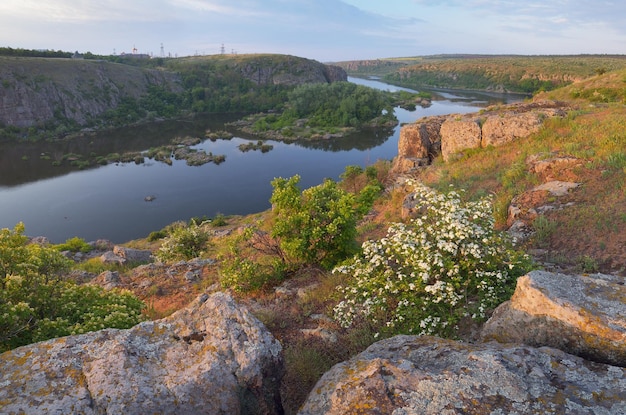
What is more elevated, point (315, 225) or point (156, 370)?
point (156, 370)

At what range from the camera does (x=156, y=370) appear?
3.64 metres

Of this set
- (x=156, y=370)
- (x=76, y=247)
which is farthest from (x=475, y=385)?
(x=76, y=247)

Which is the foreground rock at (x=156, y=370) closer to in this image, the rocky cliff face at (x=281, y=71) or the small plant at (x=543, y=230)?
the small plant at (x=543, y=230)

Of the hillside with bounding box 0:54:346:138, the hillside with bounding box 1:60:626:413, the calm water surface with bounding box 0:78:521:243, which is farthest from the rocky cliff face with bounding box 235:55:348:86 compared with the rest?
the hillside with bounding box 1:60:626:413

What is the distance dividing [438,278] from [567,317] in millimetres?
2002

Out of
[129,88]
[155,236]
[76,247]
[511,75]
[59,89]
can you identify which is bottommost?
[155,236]

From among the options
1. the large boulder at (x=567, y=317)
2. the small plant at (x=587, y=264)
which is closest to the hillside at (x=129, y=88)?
the small plant at (x=587, y=264)

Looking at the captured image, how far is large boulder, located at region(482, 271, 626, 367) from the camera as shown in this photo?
152 inches

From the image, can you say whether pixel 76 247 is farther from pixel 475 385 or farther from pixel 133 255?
pixel 475 385

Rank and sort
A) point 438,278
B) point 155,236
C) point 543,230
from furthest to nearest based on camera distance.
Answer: point 155,236
point 543,230
point 438,278

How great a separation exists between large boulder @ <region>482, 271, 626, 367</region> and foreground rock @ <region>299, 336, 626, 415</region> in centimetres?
29

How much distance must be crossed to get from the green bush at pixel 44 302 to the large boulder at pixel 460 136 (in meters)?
16.1

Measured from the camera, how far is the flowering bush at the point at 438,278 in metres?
5.60

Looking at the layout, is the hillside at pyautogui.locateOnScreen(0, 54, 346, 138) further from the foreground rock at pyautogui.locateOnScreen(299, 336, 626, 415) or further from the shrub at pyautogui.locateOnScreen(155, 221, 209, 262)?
the foreground rock at pyautogui.locateOnScreen(299, 336, 626, 415)
